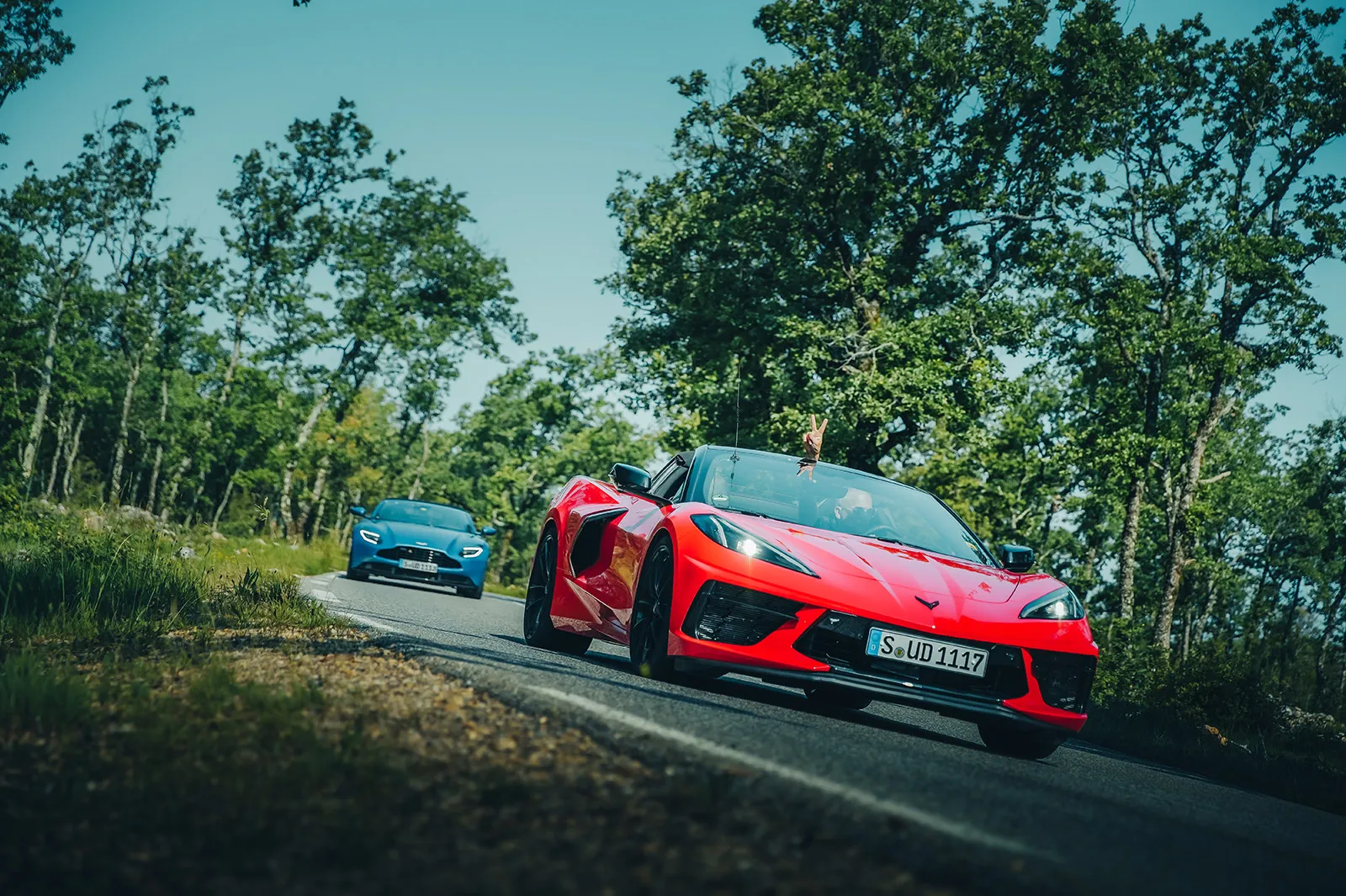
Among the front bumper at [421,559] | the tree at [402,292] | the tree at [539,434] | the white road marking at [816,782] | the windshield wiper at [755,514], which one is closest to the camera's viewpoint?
the white road marking at [816,782]

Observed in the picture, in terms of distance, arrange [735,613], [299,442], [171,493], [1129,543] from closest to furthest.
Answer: [735,613] → [1129,543] → [171,493] → [299,442]

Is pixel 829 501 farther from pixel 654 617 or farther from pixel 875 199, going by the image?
pixel 875 199

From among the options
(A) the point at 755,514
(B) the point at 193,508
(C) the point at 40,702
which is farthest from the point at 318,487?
(C) the point at 40,702

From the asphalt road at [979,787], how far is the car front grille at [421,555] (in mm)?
10250

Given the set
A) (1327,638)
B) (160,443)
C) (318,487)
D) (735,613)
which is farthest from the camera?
(160,443)

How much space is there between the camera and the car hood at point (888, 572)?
5.94 meters

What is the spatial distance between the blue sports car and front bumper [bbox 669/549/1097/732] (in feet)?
39.4

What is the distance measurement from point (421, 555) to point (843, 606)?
1270 centimetres

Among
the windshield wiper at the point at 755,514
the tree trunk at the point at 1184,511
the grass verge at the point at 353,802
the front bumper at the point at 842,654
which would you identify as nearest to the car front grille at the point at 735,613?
the front bumper at the point at 842,654

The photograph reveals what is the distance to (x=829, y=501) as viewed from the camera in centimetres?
725

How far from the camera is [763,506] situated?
695cm

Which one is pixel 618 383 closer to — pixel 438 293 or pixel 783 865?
pixel 438 293

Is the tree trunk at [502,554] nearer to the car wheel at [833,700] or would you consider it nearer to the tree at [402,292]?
the tree at [402,292]

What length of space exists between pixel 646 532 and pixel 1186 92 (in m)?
26.5
